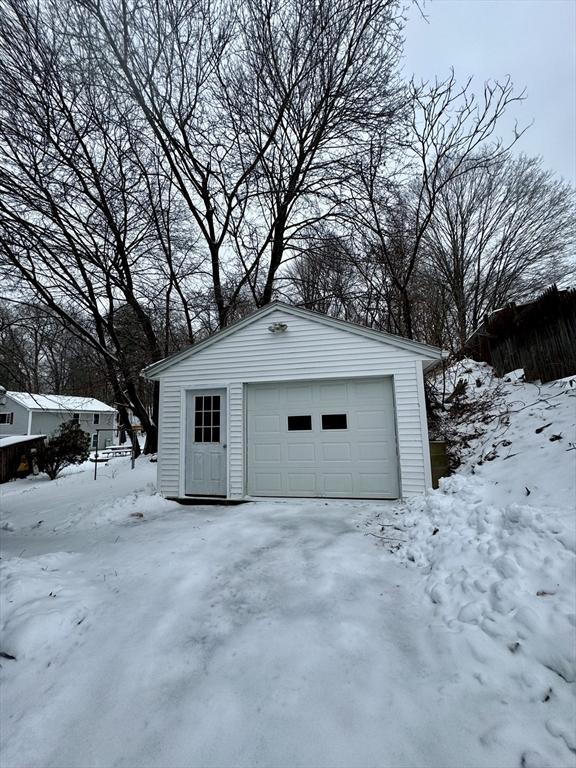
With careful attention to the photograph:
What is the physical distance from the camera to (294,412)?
6418mm

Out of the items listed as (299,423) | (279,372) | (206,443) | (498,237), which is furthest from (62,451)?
(498,237)

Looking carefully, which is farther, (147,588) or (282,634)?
(147,588)

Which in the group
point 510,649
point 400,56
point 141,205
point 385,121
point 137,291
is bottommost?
point 510,649

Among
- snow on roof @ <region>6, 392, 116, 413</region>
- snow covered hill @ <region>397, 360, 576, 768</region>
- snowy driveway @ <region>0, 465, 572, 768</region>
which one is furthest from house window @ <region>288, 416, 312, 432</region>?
snow on roof @ <region>6, 392, 116, 413</region>

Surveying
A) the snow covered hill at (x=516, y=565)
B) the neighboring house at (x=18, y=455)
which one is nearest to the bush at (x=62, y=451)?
the neighboring house at (x=18, y=455)

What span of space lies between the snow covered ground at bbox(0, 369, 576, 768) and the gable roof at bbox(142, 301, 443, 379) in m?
2.33

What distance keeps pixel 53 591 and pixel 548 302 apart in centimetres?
843

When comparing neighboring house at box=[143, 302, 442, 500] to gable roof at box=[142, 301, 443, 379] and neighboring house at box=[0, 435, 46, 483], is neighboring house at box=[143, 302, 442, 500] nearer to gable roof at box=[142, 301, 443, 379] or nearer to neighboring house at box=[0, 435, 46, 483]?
gable roof at box=[142, 301, 443, 379]

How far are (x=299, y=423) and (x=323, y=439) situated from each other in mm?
553

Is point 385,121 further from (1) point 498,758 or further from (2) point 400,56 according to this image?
(1) point 498,758

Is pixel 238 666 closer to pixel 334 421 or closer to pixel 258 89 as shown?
pixel 334 421

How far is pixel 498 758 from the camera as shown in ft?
4.81

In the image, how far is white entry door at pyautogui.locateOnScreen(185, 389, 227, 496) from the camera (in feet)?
21.5

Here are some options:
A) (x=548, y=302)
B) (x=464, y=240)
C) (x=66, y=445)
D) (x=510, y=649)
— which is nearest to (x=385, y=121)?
(x=548, y=302)
